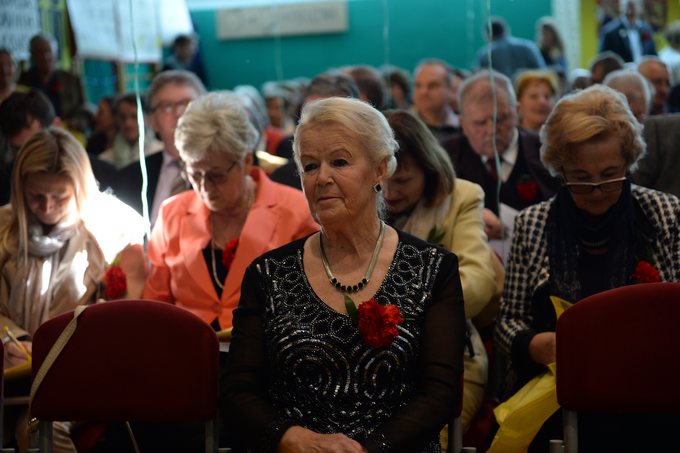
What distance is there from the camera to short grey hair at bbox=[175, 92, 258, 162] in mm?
2639

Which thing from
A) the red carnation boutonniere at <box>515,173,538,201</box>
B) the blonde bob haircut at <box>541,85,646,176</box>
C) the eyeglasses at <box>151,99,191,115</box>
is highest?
the eyeglasses at <box>151,99,191,115</box>

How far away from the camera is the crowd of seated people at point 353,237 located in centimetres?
178

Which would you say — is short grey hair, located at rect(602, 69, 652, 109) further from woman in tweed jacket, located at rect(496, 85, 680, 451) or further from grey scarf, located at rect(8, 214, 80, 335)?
grey scarf, located at rect(8, 214, 80, 335)

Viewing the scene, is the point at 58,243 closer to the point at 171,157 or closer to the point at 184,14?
the point at 171,157

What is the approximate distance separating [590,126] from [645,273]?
20.4 inches

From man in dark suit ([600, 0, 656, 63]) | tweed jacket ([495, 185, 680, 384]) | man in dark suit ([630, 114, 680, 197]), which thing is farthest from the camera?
man in dark suit ([600, 0, 656, 63])

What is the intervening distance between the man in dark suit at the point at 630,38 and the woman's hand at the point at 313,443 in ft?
19.2

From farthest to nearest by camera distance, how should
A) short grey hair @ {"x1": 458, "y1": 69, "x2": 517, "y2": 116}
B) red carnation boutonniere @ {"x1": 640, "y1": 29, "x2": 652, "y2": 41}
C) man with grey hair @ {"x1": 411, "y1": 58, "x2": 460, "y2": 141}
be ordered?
red carnation boutonniere @ {"x1": 640, "y1": 29, "x2": 652, "y2": 41} → man with grey hair @ {"x1": 411, "y1": 58, "x2": 460, "y2": 141} → short grey hair @ {"x1": 458, "y1": 69, "x2": 517, "y2": 116}

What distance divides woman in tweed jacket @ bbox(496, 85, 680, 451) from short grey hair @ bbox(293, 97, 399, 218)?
716 mm

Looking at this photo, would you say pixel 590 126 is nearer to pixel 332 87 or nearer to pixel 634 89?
pixel 634 89

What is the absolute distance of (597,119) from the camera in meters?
2.19

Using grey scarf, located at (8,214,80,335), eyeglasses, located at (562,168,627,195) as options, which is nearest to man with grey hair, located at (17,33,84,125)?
grey scarf, located at (8,214,80,335)

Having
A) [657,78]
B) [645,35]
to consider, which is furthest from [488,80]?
[645,35]

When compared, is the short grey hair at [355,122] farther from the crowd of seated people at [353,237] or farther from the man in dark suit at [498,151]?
the man in dark suit at [498,151]
